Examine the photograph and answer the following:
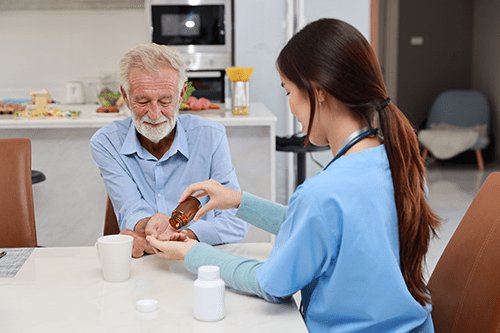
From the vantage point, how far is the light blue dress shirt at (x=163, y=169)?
1677 mm

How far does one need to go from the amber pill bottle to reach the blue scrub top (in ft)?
1.05

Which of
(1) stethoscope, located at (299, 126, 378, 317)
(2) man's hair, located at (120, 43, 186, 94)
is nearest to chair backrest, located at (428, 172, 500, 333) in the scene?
(1) stethoscope, located at (299, 126, 378, 317)

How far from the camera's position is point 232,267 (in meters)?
1.12

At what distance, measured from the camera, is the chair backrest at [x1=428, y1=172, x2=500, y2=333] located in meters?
1.08

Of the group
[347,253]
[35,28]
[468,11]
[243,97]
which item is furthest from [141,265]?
[468,11]

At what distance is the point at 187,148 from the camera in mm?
1831

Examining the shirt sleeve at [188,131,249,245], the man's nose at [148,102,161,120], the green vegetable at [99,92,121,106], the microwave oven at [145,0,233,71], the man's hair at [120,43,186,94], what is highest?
the microwave oven at [145,0,233,71]

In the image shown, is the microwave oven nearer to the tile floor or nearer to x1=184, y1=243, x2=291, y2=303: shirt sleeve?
the tile floor

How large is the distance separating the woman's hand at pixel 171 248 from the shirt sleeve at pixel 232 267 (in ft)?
0.14

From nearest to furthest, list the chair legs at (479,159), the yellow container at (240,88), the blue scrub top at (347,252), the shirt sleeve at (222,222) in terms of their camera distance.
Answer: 1. the blue scrub top at (347,252)
2. the shirt sleeve at (222,222)
3. the yellow container at (240,88)
4. the chair legs at (479,159)

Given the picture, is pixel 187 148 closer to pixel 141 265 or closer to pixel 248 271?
pixel 141 265

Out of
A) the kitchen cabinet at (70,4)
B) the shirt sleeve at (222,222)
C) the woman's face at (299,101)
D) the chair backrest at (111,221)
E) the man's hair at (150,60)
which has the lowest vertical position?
the chair backrest at (111,221)

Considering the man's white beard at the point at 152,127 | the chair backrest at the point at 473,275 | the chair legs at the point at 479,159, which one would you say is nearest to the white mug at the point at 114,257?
the man's white beard at the point at 152,127

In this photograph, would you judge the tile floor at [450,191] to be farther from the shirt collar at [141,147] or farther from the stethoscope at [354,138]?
the stethoscope at [354,138]
